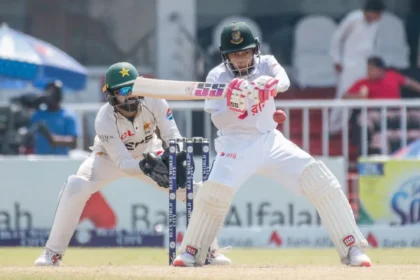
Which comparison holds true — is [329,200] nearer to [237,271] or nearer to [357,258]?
[357,258]

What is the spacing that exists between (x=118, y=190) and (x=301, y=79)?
14.0ft

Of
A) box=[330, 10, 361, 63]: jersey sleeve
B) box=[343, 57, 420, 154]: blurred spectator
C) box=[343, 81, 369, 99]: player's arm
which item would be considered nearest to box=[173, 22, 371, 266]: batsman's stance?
box=[343, 57, 420, 154]: blurred spectator

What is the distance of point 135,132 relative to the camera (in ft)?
31.6

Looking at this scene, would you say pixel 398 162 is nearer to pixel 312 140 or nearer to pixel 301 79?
pixel 312 140

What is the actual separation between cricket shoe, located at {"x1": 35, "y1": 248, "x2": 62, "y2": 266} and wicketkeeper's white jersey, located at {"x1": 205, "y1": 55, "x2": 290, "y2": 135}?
5.76ft

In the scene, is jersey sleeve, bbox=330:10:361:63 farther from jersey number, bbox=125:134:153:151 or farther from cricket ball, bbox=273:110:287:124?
cricket ball, bbox=273:110:287:124

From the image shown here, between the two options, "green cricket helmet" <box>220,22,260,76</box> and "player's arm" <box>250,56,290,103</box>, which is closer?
"player's arm" <box>250,56,290,103</box>

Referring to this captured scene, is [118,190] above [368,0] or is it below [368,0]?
below

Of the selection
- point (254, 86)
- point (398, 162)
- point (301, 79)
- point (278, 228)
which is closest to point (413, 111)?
point (398, 162)

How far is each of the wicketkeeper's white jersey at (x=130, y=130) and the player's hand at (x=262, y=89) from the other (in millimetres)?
1470

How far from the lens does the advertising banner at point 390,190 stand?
13.1 m

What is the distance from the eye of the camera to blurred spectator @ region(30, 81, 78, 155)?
44.7 feet

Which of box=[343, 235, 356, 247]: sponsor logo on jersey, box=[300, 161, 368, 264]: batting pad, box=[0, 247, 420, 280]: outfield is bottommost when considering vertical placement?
box=[0, 247, 420, 280]: outfield

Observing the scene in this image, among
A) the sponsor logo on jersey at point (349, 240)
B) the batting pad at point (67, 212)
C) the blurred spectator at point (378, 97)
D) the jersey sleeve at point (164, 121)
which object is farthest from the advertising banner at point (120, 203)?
the sponsor logo on jersey at point (349, 240)
